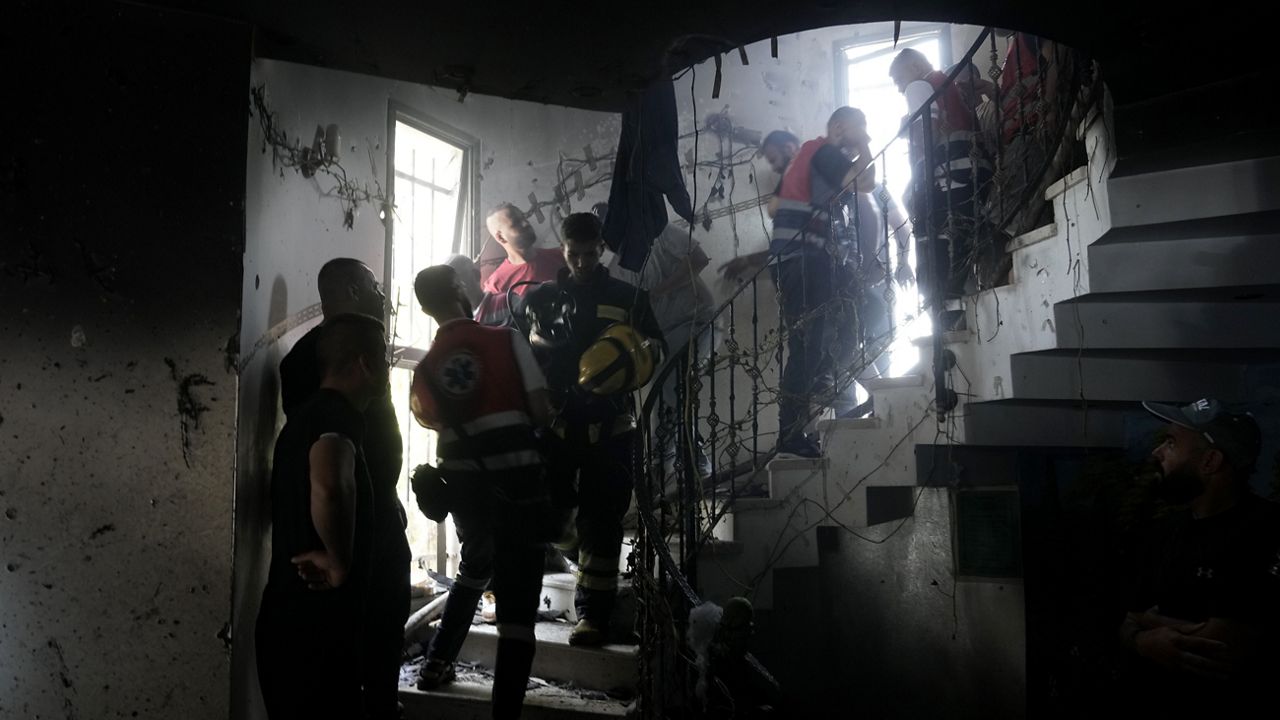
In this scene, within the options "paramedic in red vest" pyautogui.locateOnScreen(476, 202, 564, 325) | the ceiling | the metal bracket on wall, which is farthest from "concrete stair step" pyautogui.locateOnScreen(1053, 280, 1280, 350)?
the metal bracket on wall

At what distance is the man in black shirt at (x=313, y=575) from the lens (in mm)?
2275

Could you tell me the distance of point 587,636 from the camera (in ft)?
12.7

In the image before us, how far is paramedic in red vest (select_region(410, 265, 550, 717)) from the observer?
3.17 meters

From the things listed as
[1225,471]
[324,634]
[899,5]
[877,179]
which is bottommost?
[324,634]

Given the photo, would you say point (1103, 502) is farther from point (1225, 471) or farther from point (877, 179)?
point (877, 179)

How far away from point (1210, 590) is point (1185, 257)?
161 cm

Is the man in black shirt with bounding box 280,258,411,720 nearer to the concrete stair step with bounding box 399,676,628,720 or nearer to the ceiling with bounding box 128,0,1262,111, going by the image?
the concrete stair step with bounding box 399,676,628,720

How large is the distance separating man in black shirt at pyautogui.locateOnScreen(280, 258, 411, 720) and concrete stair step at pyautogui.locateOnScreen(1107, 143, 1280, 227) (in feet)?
10.5

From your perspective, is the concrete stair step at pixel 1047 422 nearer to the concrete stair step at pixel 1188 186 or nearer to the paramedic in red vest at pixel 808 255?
the paramedic in red vest at pixel 808 255

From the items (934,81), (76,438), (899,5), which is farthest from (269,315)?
(934,81)

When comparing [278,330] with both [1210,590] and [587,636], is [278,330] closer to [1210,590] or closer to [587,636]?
[587,636]

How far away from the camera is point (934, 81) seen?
5207 millimetres

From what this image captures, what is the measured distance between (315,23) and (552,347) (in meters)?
1.69

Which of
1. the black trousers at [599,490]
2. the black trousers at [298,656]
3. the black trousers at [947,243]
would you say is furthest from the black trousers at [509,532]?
the black trousers at [947,243]
